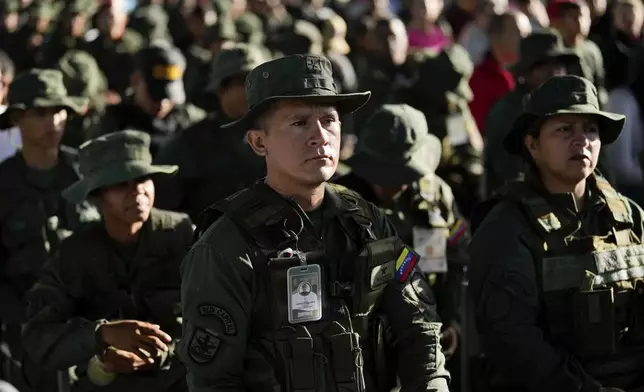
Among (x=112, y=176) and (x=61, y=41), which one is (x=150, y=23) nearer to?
(x=61, y=41)

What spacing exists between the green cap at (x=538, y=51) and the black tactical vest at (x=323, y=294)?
12.0 ft

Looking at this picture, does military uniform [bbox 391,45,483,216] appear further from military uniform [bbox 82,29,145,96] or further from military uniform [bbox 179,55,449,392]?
military uniform [bbox 179,55,449,392]

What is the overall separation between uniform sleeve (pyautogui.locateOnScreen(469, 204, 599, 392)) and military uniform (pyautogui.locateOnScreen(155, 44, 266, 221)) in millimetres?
2194

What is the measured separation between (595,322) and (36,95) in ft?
12.2

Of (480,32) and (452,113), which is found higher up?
(480,32)

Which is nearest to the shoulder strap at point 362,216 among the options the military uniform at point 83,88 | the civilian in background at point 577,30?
the civilian in background at point 577,30

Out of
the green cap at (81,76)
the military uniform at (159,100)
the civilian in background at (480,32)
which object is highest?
the civilian in background at (480,32)


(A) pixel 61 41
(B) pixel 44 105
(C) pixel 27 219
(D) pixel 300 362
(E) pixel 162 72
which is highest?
(A) pixel 61 41

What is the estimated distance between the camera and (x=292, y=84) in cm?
358

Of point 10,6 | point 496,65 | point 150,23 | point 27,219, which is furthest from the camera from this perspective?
point 10,6

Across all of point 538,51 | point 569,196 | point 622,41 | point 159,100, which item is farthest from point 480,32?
point 569,196

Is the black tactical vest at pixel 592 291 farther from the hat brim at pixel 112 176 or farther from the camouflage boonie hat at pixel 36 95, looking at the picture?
the camouflage boonie hat at pixel 36 95

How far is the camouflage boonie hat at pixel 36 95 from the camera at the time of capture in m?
6.64

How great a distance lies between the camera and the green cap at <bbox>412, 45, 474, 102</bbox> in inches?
324
